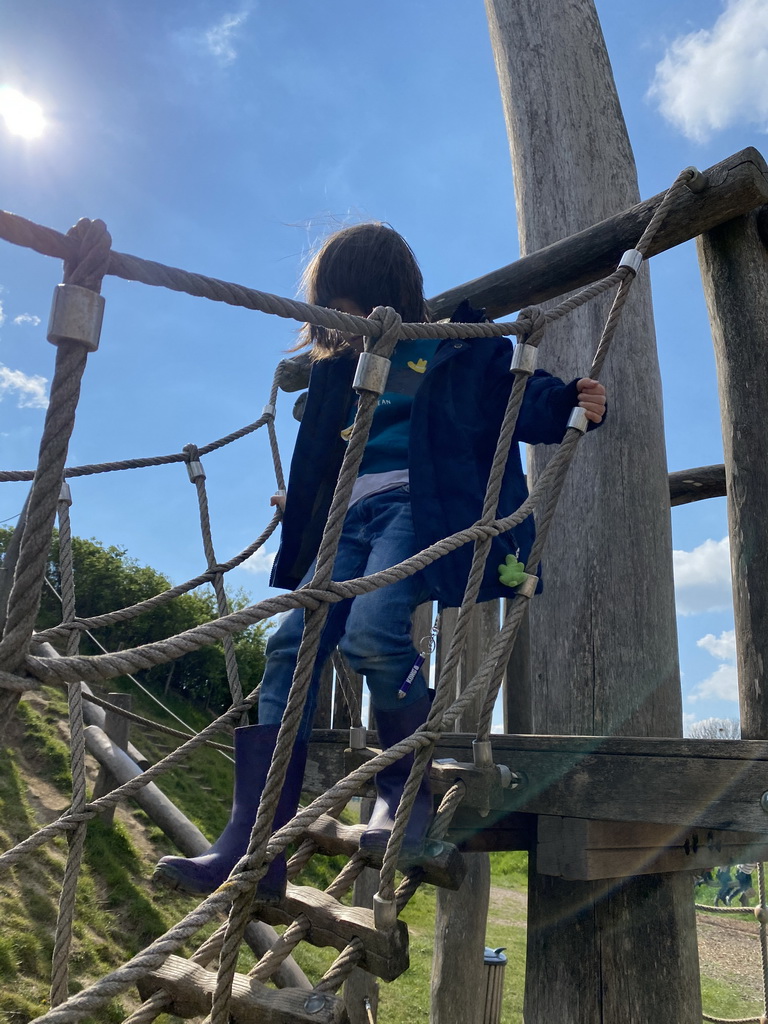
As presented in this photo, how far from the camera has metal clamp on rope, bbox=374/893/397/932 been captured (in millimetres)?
1567

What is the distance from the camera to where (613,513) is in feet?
7.53

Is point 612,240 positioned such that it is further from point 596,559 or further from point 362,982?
point 362,982

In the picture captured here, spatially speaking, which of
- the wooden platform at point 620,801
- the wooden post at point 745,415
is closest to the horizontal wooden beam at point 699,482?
the wooden post at point 745,415

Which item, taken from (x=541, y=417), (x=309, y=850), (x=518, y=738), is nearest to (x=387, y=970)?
(x=309, y=850)

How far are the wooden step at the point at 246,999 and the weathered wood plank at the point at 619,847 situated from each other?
26.2 inches

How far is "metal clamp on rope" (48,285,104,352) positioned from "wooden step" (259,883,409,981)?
4.05 ft

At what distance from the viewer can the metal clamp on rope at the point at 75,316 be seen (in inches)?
36.0

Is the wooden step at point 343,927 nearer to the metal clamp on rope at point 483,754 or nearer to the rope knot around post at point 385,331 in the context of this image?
the metal clamp on rope at point 483,754

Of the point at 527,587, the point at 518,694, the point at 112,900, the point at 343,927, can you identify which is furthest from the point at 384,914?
the point at 112,900

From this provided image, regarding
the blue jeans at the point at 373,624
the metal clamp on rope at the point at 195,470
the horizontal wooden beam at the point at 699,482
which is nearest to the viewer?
the blue jeans at the point at 373,624

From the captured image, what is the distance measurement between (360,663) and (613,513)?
900 millimetres

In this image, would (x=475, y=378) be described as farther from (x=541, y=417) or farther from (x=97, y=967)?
(x=97, y=967)

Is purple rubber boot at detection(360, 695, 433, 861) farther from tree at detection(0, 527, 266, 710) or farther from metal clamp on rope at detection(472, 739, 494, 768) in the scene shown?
tree at detection(0, 527, 266, 710)

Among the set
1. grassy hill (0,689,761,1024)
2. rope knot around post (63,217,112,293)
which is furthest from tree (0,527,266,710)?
rope knot around post (63,217,112,293)
